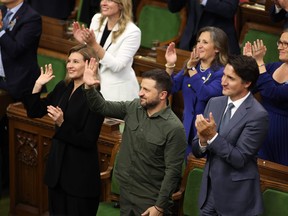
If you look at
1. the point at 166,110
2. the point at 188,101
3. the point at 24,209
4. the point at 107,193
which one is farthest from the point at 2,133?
the point at 166,110

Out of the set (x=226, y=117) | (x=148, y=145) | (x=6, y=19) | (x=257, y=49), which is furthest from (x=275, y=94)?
(x=6, y=19)

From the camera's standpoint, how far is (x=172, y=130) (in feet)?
8.63

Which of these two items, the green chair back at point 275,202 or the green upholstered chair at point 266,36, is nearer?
the green chair back at point 275,202

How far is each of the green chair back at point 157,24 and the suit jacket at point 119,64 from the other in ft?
2.75

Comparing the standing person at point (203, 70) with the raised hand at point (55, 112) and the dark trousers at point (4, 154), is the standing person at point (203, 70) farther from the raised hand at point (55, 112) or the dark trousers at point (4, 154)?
the dark trousers at point (4, 154)

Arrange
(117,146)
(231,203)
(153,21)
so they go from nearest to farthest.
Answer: (231,203) → (117,146) → (153,21)

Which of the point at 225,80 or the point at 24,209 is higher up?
the point at 225,80

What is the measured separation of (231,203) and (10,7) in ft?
5.53

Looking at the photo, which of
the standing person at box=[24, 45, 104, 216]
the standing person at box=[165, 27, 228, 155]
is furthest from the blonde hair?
the standing person at box=[24, 45, 104, 216]

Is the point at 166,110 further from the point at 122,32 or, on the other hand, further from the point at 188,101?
the point at 122,32

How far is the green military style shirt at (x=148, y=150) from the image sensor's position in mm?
2625

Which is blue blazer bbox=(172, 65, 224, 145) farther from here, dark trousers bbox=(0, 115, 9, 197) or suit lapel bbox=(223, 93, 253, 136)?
dark trousers bbox=(0, 115, 9, 197)

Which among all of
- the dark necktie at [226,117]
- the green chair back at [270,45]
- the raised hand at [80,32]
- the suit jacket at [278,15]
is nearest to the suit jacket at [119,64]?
the raised hand at [80,32]

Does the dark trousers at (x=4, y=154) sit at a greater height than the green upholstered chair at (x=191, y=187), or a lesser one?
lesser
